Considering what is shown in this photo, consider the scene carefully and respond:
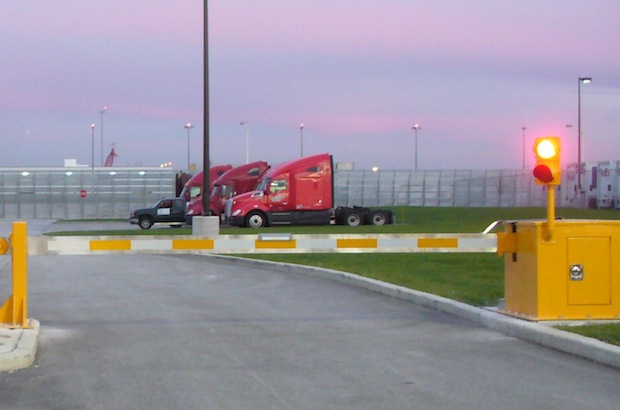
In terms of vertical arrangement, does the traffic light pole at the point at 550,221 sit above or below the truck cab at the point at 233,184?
below

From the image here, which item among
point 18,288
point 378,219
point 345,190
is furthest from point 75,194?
point 18,288

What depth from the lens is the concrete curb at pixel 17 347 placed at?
329 inches

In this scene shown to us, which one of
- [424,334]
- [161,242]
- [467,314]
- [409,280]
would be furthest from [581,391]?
[409,280]

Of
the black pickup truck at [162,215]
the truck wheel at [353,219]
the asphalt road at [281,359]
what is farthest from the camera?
the black pickup truck at [162,215]

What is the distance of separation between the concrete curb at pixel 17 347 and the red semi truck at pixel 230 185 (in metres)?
35.2

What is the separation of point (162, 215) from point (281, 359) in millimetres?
38418

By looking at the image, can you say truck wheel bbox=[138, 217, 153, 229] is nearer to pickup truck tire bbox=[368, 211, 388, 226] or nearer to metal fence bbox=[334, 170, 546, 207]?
pickup truck tire bbox=[368, 211, 388, 226]

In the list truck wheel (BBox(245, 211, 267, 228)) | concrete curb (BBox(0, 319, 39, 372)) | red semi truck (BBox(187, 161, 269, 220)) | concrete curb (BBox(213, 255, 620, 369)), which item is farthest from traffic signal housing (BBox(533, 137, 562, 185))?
red semi truck (BBox(187, 161, 269, 220))

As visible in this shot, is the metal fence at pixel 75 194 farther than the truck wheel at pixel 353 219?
Yes

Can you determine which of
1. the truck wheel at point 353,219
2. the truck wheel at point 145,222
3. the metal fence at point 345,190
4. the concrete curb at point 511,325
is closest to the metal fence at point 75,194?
the metal fence at point 345,190

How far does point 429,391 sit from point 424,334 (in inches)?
119

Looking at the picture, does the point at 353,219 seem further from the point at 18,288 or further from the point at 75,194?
the point at 75,194

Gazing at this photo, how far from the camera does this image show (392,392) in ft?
24.6

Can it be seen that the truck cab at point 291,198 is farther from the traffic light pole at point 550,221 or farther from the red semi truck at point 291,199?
the traffic light pole at point 550,221
